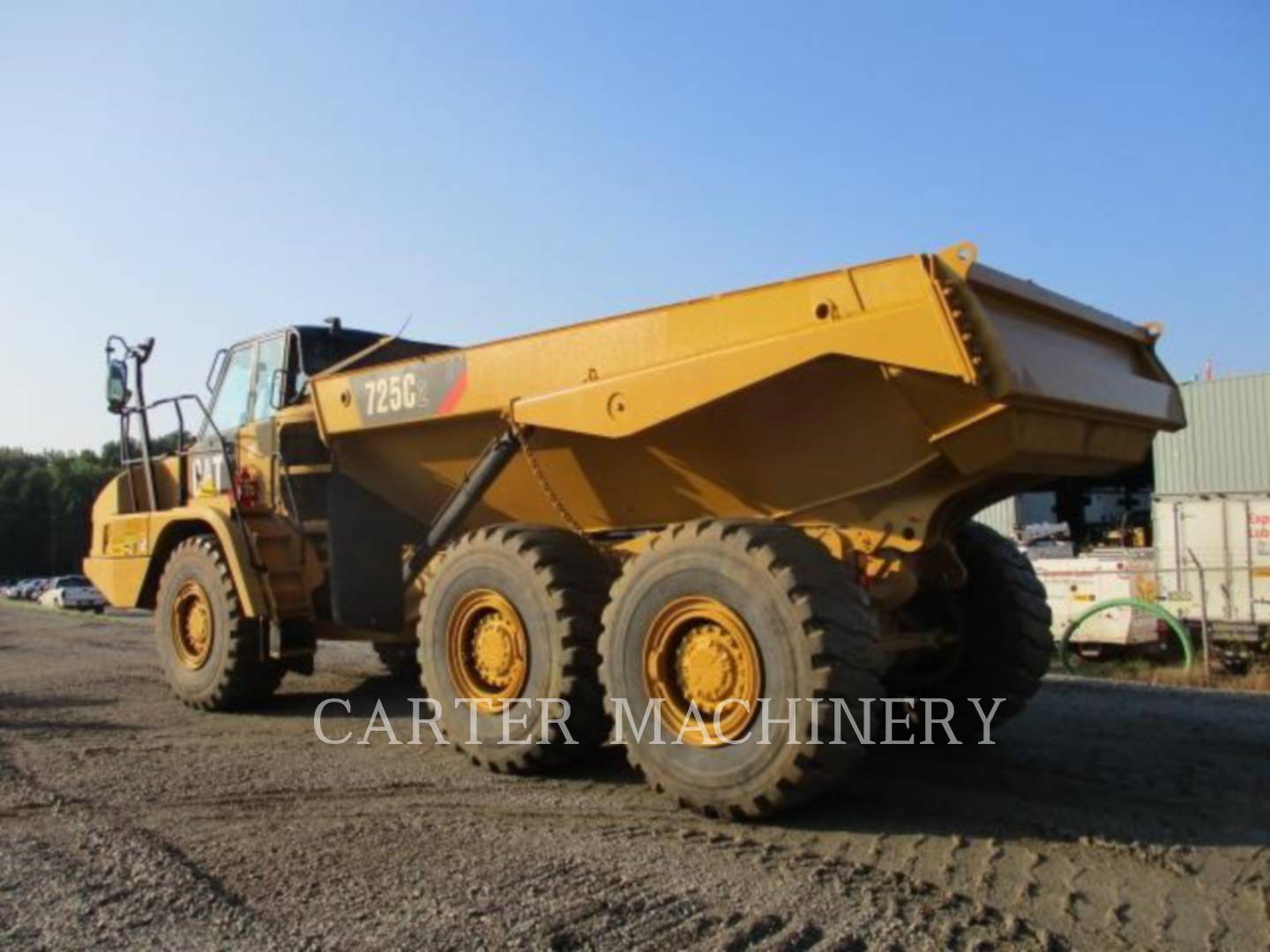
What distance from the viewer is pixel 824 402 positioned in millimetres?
5328

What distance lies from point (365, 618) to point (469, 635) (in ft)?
5.77

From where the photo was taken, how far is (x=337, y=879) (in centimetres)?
415

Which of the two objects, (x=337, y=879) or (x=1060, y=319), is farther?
(x=1060, y=319)

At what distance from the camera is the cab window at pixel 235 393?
899cm

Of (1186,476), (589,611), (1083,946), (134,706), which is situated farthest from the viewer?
(1186,476)

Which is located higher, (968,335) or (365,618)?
(968,335)

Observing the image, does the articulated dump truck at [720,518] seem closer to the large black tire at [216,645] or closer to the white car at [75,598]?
the large black tire at [216,645]

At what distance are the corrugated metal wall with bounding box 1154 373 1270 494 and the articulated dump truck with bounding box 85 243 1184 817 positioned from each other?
23841mm

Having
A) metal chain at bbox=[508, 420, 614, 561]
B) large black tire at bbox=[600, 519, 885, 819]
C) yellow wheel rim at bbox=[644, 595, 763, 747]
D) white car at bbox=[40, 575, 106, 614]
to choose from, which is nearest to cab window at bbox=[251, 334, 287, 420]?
metal chain at bbox=[508, 420, 614, 561]

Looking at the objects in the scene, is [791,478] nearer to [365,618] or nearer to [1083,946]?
[1083,946]

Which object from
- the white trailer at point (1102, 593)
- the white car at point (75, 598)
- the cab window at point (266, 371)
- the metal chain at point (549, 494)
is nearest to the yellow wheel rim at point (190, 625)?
the cab window at point (266, 371)

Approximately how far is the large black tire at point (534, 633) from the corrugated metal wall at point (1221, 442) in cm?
2474

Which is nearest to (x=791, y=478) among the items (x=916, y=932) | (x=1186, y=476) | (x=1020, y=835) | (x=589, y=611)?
(x=589, y=611)

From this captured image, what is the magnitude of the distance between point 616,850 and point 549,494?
8.42ft
